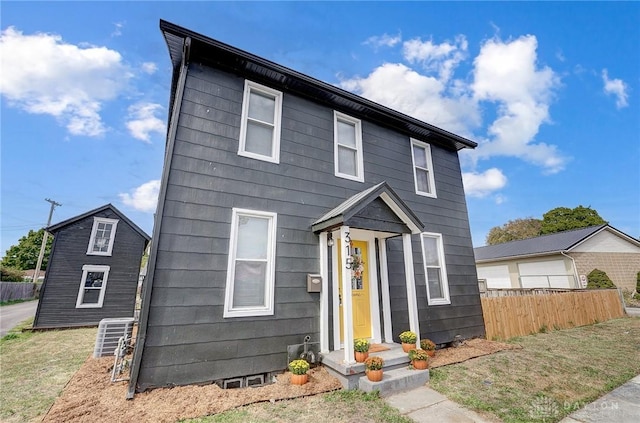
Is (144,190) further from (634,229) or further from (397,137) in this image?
(634,229)

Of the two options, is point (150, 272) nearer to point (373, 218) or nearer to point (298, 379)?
point (298, 379)

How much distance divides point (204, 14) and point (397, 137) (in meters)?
6.26

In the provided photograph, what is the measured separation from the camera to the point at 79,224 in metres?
12.1

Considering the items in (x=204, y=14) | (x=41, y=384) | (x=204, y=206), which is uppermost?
(x=204, y=14)

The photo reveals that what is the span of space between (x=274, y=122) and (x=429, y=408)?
562 centimetres

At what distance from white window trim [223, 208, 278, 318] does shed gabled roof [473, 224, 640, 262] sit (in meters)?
19.5

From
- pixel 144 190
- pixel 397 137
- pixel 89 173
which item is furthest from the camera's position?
pixel 144 190

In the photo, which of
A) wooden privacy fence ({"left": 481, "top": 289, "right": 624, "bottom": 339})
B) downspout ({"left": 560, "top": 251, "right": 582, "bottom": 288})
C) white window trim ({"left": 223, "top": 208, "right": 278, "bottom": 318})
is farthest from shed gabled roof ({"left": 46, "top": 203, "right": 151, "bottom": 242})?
downspout ({"left": 560, "top": 251, "right": 582, "bottom": 288})

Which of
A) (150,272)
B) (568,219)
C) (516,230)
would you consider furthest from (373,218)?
(568,219)

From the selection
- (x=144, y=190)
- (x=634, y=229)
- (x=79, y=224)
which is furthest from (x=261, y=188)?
(x=634, y=229)

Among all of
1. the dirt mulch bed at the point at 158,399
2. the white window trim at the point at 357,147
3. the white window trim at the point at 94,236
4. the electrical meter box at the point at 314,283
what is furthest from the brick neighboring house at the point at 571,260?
the white window trim at the point at 94,236

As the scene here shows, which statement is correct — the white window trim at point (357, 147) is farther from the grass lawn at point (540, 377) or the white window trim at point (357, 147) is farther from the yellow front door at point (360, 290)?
the grass lawn at point (540, 377)

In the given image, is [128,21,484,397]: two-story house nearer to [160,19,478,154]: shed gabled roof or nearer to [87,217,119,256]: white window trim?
[160,19,478,154]: shed gabled roof

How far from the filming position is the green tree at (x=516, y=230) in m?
36.8
